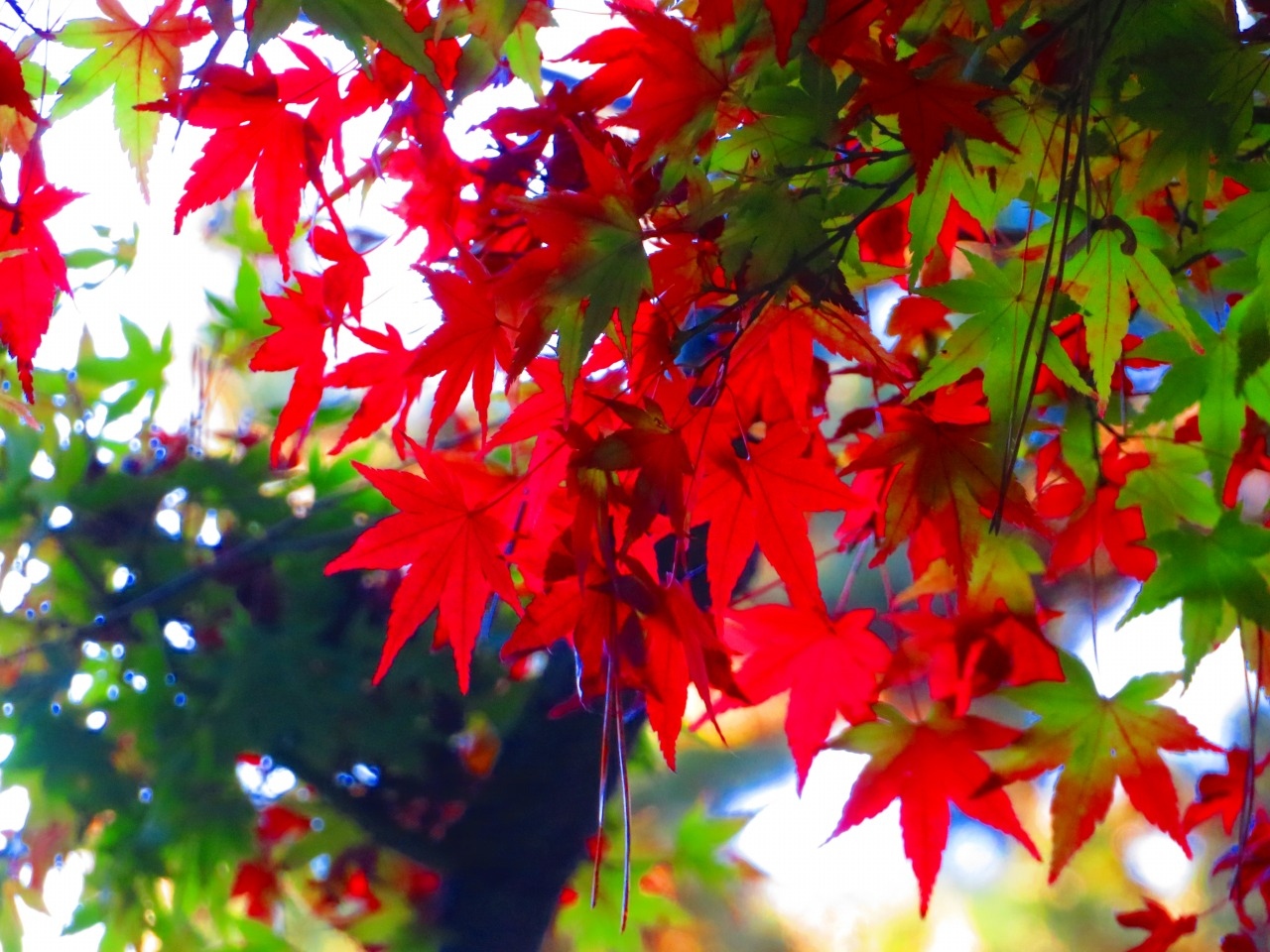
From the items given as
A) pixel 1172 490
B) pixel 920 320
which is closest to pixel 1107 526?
pixel 1172 490

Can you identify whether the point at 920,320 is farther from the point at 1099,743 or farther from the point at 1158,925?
the point at 1158,925

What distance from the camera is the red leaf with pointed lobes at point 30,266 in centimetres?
50

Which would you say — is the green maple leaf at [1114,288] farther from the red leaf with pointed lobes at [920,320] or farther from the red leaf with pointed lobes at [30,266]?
the red leaf with pointed lobes at [30,266]

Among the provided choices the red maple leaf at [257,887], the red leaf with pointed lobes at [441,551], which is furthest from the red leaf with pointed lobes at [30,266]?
the red maple leaf at [257,887]

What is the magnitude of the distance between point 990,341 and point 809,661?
0.76 feet

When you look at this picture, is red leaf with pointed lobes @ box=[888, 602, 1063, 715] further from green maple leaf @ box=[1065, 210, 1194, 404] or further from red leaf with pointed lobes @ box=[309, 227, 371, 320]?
red leaf with pointed lobes @ box=[309, 227, 371, 320]

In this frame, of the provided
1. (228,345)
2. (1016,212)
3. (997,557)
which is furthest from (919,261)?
(228,345)

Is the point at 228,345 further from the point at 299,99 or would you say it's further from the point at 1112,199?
the point at 1112,199

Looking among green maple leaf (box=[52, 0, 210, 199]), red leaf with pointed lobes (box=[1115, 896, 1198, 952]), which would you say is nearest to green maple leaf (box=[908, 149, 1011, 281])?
green maple leaf (box=[52, 0, 210, 199])

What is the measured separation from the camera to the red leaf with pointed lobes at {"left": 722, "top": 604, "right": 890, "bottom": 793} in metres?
0.57

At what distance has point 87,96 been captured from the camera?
0.50 meters

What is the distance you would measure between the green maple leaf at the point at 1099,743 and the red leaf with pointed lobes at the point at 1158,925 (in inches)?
4.4

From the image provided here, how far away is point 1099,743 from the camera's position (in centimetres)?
57

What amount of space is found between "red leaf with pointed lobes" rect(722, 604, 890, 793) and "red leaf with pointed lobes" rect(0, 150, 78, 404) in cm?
42
